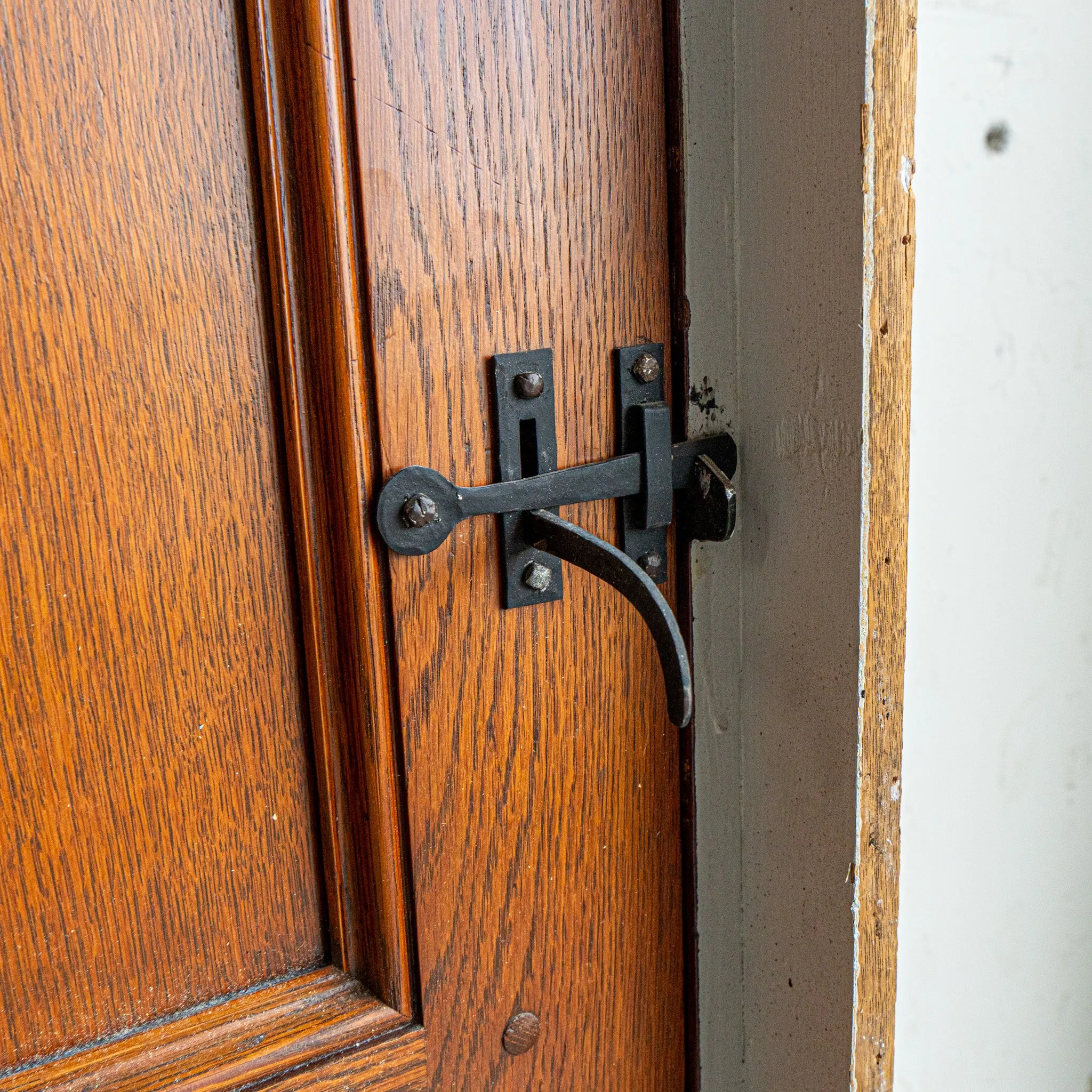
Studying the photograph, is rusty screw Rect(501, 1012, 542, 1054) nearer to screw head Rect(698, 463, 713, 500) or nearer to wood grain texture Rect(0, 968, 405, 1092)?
wood grain texture Rect(0, 968, 405, 1092)

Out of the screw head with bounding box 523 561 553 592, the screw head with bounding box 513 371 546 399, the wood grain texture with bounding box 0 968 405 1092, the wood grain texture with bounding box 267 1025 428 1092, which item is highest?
the screw head with bounding box 513 371 546 399

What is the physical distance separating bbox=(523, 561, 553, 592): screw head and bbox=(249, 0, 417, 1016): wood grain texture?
0.24 feet

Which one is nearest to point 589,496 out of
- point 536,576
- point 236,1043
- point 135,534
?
point 536,576

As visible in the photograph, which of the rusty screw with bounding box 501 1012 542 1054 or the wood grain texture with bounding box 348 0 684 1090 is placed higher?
the wood grain texture with bounding box 348 0 684 1090

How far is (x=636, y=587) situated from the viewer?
458mm

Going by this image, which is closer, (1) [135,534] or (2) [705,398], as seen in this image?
(1) [135,534]

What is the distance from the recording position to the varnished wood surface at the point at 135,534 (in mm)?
389

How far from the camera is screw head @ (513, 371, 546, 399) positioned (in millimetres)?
Answer: 472

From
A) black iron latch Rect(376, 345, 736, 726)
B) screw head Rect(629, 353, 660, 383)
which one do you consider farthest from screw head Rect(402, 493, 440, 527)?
screw head Rect(629, 353, 660, 383)

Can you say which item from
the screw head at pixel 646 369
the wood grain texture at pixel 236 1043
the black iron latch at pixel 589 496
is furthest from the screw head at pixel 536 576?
the wood grain texture at pixel 236 1043

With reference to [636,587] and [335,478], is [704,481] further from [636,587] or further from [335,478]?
[335,478]

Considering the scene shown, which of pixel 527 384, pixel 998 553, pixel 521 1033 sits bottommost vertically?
pixel 521 1033

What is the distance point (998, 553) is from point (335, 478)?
360mm

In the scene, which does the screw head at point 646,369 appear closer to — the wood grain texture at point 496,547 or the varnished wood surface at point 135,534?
the wood grain texture at point 496,547
